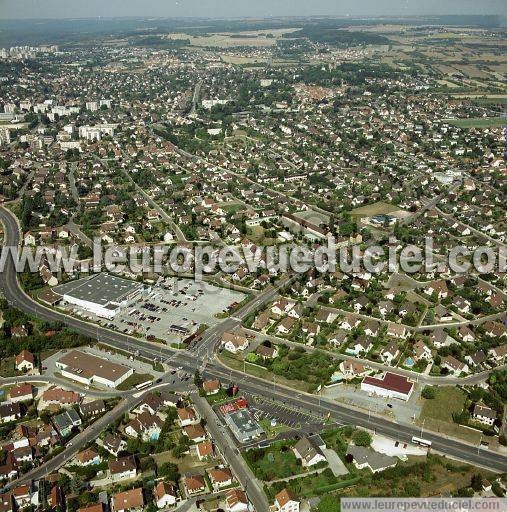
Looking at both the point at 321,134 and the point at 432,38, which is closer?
the point at 321,134

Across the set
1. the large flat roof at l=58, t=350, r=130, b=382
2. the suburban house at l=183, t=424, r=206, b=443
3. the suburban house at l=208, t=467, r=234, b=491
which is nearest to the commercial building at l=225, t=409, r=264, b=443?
the suburban house at l=183, t=424, r=206, b=443

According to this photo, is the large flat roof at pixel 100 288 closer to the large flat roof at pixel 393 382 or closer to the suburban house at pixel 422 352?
the large flat roof at pixel 393 382

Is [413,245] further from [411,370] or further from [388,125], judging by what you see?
[388,125]

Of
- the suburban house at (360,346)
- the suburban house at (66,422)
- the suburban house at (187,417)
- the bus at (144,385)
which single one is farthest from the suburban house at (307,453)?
the suburban house at (66,422)

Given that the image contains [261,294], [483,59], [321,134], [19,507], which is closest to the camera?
[19,507]

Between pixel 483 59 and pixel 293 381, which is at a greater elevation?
pixel 483 59

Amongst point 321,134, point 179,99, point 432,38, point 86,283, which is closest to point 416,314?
point 86,283

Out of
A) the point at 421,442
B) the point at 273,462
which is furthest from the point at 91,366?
the point at 421,442

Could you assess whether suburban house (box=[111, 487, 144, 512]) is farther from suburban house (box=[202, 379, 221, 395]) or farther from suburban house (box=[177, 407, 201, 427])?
suburban house (box=[202, 379, 221, 395])

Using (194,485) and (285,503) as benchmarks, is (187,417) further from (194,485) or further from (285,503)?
(285,503)
